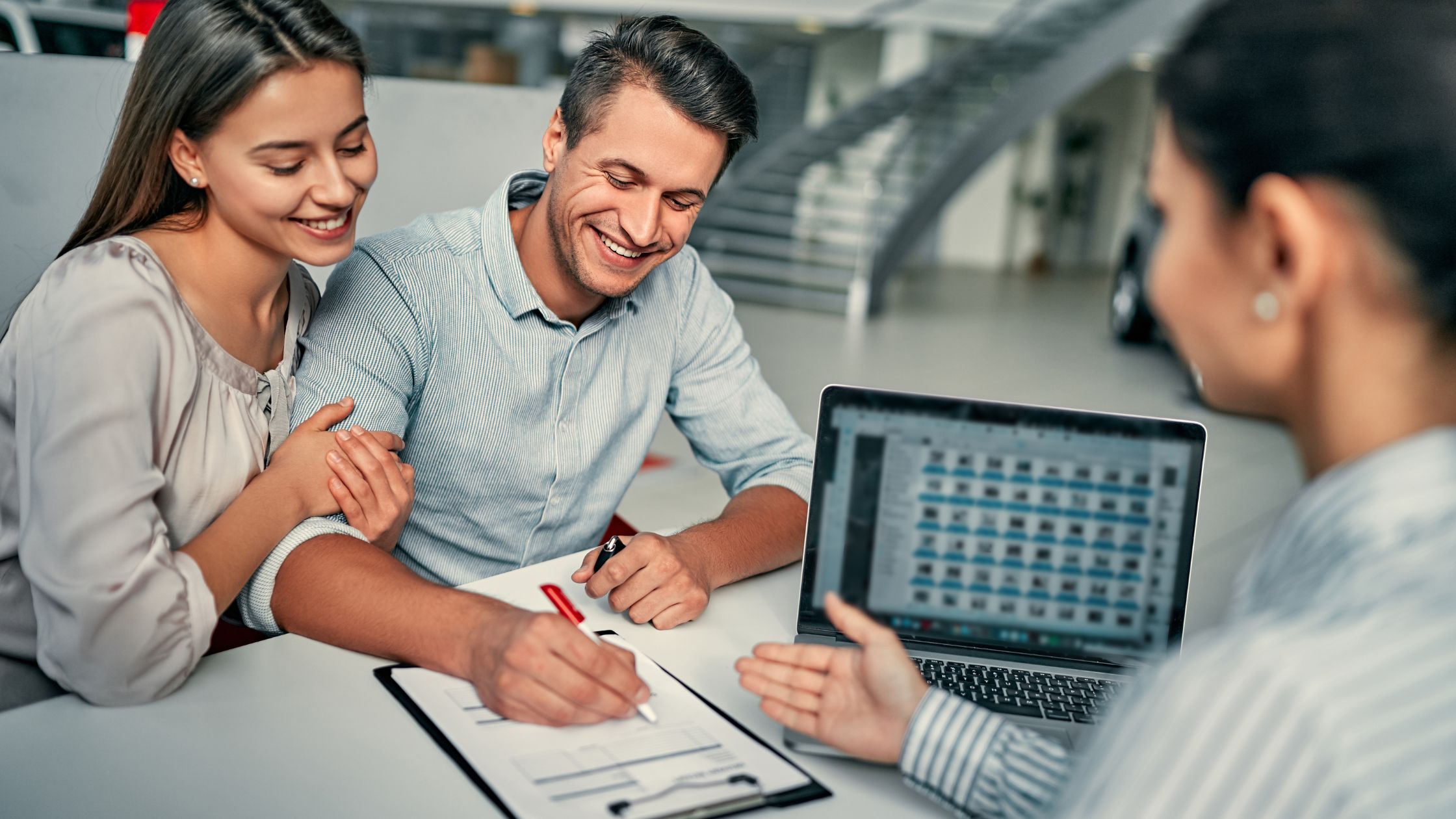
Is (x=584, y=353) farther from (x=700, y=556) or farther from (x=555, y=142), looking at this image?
(x=700, y=556)

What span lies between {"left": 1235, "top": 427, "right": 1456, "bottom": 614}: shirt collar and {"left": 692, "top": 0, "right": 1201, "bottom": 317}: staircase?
27.9 ft

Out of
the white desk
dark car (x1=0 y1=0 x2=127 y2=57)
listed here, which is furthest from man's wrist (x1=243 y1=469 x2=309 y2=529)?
dark car (x1=0 y1=0 x2=127 y2=57)

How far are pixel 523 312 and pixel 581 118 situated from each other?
308 mm

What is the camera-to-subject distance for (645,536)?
143 cm

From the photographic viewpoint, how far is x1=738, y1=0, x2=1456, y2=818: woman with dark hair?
56 cm

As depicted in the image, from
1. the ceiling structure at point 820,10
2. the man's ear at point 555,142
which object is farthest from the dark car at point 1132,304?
the man's ear at point 555,142

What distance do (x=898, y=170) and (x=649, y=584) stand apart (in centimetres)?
902

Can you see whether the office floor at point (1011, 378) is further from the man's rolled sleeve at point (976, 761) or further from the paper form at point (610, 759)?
the man's rolled sleeve at point (976, 761)

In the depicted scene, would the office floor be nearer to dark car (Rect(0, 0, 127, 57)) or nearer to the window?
dark car (Rect(0, 0, 127, 57))

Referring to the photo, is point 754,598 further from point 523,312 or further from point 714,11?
point 714,11

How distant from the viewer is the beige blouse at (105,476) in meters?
1.08

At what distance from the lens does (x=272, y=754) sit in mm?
1027

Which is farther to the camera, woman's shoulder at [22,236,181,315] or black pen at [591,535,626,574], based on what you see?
black pen at [591,535,626,574]

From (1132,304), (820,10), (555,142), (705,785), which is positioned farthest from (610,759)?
(820,10)
